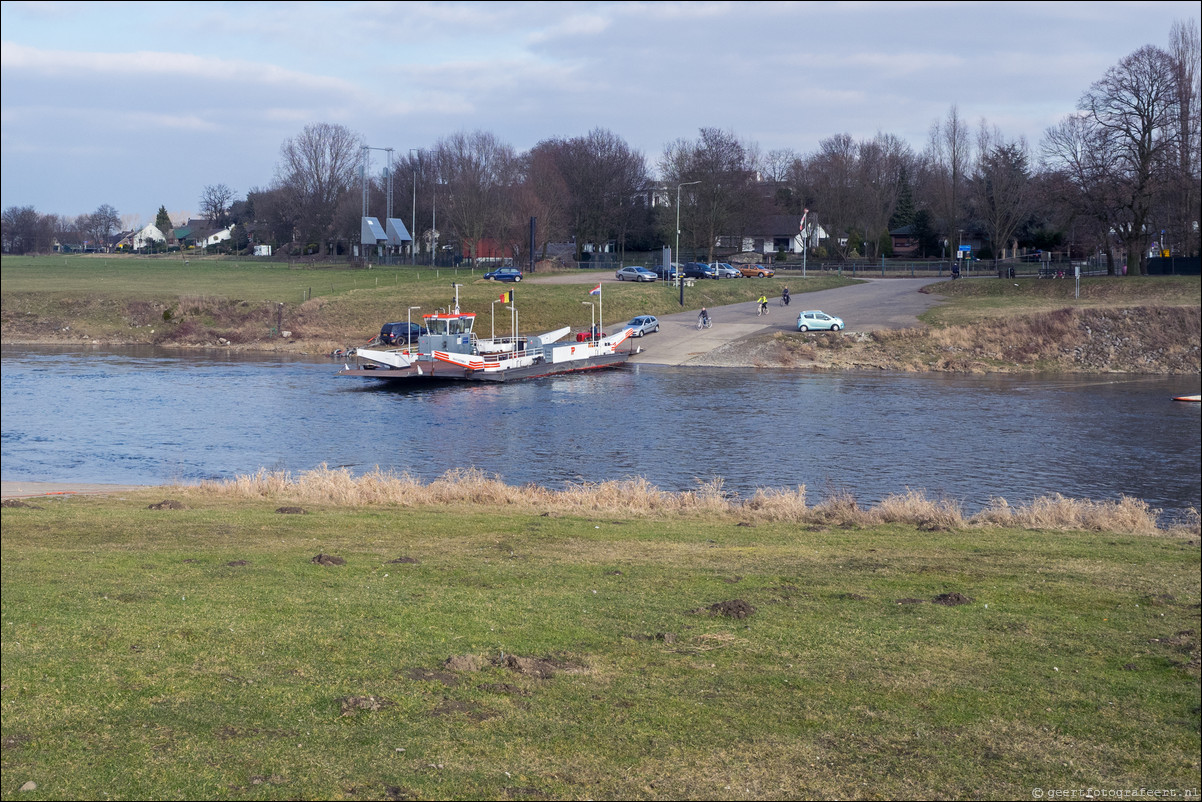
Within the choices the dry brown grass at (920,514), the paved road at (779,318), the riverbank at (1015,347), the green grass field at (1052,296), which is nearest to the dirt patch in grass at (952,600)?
the dry brown grass at (920,514)

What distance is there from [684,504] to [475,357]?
33.4m

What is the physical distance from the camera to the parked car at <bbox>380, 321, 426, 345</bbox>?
63.3 meters

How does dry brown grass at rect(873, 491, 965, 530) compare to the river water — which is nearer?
dry brown grass at rect(873, 491, 965, 530)

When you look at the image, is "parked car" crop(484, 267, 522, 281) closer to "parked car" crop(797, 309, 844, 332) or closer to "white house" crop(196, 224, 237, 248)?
"parked car" crop(797, 309, 844, 332)

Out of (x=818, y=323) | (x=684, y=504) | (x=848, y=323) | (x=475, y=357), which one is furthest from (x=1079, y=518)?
(x=848, y=323)

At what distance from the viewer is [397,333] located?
6366 centimetres

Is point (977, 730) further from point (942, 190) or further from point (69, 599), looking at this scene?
point (942, 190)

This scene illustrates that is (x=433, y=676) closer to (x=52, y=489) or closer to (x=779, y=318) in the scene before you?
(x=52, y=489)

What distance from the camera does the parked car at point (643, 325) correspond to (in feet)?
225

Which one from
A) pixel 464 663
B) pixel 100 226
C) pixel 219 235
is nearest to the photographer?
pixel 464 663

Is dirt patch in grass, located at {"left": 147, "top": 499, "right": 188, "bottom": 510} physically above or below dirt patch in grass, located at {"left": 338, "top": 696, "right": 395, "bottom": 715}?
below

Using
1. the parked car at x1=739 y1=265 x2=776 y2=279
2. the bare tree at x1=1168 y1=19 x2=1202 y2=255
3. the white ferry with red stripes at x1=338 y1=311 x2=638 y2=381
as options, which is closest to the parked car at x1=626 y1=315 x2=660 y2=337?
the white ferry with red stripes at x1=338 y1=311 x2=638 y2=381

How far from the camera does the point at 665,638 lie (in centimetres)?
1073

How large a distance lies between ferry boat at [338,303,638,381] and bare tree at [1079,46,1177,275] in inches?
1147
